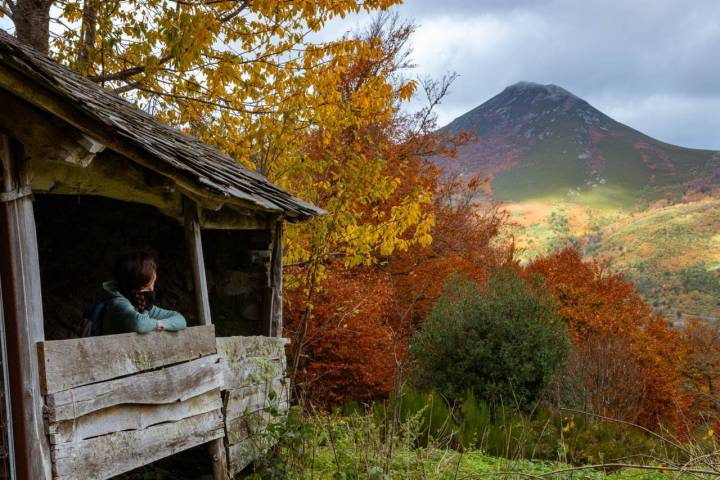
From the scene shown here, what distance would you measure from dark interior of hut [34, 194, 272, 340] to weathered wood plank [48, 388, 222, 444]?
7.40 ft

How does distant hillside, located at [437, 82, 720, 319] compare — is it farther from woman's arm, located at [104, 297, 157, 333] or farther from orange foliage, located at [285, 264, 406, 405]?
woman's arm, located at [104, 297, 157, 333]

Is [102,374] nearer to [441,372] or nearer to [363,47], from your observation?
[363,47]

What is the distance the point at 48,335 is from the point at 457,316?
965 cm

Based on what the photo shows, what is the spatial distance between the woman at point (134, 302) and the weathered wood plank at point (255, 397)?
113 centimetres

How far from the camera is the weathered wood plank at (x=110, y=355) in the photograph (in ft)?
12.4

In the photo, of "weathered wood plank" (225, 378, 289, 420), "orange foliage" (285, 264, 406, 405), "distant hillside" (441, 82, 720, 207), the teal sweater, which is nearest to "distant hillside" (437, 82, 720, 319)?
"distant hillside" (441, 82, 720, 207)

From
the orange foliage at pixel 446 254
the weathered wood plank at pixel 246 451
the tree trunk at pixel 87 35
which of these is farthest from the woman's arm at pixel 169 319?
the orange foliage at pixel 446 254

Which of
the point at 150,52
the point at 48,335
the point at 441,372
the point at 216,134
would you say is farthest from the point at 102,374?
the point at 441,372

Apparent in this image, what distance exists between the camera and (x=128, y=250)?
24.8ft

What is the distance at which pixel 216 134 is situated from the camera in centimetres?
932

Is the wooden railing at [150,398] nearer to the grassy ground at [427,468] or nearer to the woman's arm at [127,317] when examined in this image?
the woman's arm at [127,317]

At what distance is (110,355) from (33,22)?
19.0 feet

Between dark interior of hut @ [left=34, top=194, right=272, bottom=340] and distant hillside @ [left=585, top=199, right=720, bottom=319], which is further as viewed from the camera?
distant hillside @ [left=585, top=199, right=720, bottom=319]

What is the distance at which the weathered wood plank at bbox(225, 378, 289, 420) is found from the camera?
580 cm
